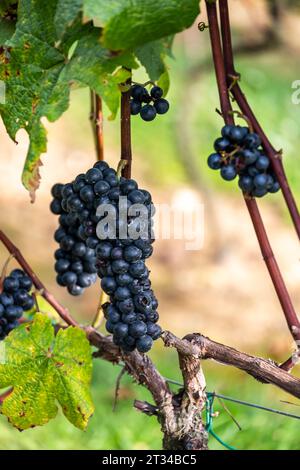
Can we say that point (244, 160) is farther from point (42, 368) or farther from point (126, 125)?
point (42, 368)

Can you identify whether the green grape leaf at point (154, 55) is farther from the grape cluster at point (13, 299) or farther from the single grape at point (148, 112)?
the grape cluster at point (13, 299)

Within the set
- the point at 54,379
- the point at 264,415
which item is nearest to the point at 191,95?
the point at 264,415

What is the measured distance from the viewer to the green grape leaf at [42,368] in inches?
43.0

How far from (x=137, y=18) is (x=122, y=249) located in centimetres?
30

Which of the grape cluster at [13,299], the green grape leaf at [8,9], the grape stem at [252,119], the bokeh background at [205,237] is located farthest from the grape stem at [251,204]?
the bokeh background at [205,237]

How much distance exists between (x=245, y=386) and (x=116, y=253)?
7.19 ft

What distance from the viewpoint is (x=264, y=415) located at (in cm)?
248

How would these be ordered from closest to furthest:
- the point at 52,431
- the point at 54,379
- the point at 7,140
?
the point at 54,379 < the point at 52,431 < the point at 7,140

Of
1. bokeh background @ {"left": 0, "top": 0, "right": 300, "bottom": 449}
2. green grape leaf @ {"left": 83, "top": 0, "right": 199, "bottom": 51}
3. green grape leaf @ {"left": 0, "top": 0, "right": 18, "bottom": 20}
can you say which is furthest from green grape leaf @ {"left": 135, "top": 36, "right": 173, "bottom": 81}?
bokeh background @ {"left": 0, "top": 0, "right": 300, "bottom": 449}

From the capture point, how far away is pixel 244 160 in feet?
2.79

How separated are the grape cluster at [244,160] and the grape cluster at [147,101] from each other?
0.14 metres

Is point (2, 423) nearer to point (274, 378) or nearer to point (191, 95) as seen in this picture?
point (274, 378)

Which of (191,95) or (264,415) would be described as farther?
(191,95)

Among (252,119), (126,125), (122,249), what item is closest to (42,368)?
(122,249)
